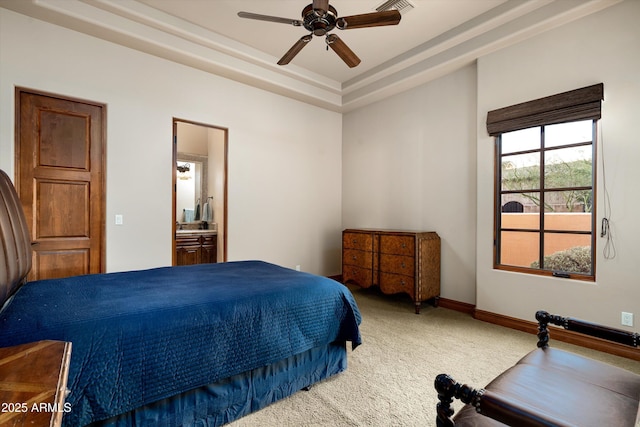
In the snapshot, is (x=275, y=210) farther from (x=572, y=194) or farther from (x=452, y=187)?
(x=572, y=194)

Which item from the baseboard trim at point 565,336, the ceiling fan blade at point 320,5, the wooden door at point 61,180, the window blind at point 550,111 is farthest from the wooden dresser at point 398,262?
the wooden door at point 61,180

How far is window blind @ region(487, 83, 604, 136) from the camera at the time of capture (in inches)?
108

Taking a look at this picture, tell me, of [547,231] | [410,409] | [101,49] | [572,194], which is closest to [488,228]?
[547,231]

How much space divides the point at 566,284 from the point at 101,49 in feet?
17.2

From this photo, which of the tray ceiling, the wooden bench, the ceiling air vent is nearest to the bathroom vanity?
the tray ceiling

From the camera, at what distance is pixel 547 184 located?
3.16 metres

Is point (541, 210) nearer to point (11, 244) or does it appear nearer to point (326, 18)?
point (326, 18)

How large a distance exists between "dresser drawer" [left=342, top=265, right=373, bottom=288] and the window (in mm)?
1580

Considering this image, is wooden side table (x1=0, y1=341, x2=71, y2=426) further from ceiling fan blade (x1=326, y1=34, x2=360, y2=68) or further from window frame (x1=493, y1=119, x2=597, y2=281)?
window frame (x1=493, y1=119, x2=597, y2=281)

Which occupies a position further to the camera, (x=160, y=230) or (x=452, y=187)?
(x=452, y=187)

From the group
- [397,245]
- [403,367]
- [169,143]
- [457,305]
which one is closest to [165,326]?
[403,367]

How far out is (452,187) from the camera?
13.0ft

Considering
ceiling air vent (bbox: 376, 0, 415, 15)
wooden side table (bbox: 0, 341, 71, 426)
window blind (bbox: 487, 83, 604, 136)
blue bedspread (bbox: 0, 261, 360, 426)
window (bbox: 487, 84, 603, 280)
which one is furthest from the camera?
ceiling air vent (bbox: 376, 0, 415, 15)

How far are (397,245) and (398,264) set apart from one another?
9.6 inches
